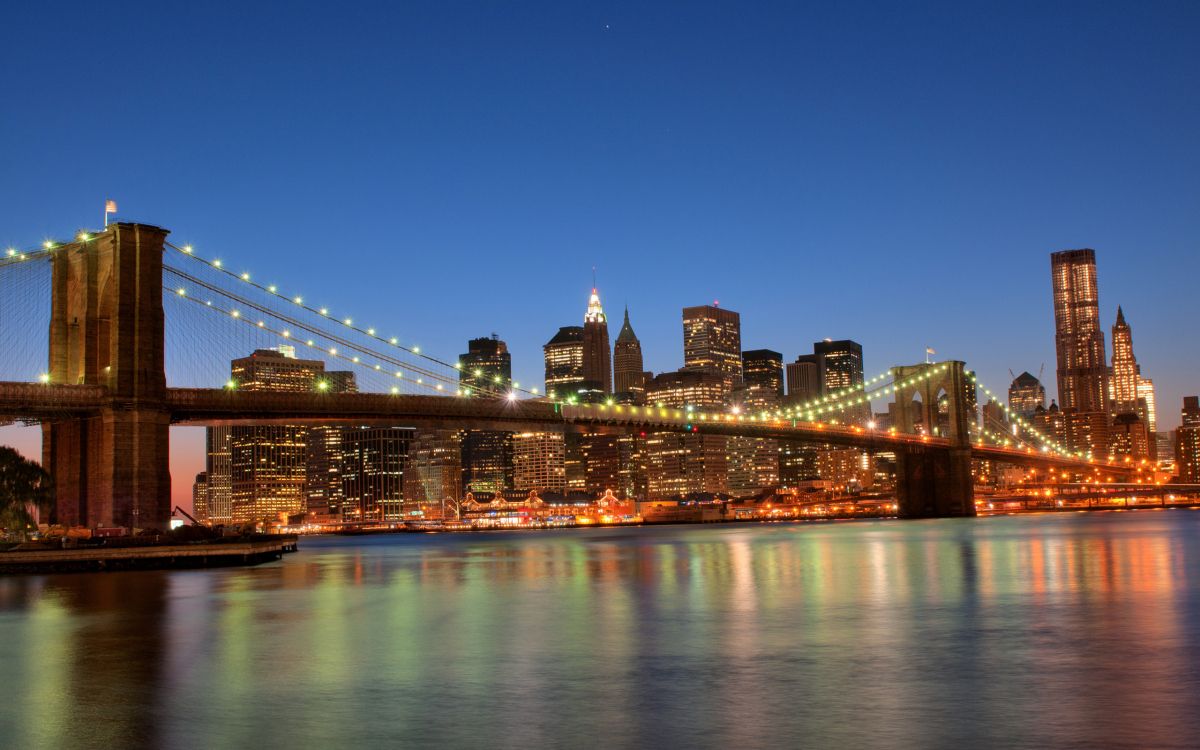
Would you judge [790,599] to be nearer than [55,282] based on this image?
Yes

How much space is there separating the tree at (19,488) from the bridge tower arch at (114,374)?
1476mm

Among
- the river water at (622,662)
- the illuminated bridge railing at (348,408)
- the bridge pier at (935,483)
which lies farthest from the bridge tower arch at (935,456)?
the river water at (622,662)

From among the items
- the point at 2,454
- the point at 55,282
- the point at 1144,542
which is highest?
the point at 55,282

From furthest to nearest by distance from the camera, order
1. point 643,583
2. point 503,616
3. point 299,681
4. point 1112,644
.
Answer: point 643,583 < point 503,616 < point 1112,644 < point 299,681

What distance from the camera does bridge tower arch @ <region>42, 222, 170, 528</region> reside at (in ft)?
172

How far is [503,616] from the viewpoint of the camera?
29031 mm

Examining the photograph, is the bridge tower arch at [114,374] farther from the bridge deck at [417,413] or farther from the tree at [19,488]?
the tree at [19,488]

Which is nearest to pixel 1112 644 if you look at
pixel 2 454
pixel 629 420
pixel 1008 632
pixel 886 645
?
pixel 1008 632

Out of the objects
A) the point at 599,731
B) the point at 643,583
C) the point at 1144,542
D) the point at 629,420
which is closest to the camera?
the point at 599,731

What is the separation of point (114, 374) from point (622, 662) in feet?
131

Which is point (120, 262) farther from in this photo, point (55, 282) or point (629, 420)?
point (629, 420)

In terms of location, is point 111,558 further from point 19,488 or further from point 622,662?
point 622,662

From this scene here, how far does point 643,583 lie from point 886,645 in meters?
17.7

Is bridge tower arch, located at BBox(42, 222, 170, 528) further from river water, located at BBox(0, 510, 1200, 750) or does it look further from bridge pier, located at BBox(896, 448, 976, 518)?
bridge pier, located at BBox(896, 448, 976, 518)
